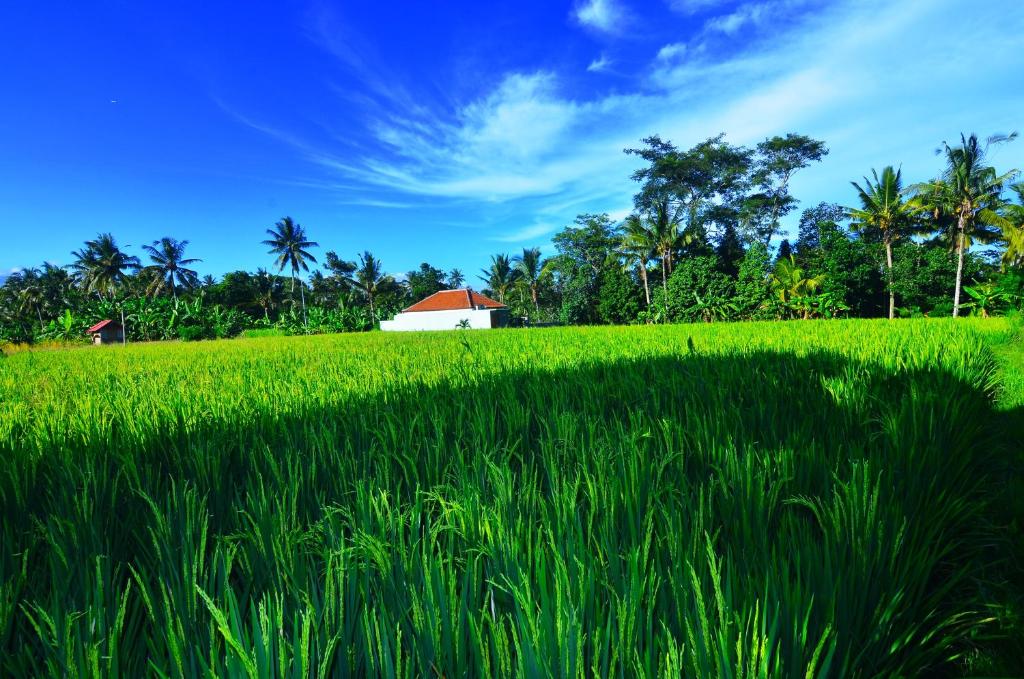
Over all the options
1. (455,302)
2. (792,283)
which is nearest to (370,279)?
(455,302)

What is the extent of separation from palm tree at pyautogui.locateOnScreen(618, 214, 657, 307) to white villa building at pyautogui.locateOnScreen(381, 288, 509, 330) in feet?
33.9

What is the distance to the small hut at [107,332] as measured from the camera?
26.6 m

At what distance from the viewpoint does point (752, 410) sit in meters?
2.14

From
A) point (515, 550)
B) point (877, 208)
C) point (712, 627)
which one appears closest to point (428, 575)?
point (515, 550)

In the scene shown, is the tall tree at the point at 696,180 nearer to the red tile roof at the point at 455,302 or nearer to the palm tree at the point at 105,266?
the red tile roof at the point at 455,302

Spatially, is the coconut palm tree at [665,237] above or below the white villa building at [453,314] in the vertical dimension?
above

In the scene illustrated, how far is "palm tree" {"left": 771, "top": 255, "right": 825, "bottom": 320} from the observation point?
19172mm

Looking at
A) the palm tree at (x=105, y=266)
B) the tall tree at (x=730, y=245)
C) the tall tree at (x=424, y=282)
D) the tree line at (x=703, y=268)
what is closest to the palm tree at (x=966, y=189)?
the tree line at (x=703, y=268)

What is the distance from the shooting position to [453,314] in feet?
104

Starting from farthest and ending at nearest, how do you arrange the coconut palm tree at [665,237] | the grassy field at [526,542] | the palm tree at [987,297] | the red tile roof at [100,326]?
the red tile roof at [100,326], the coconut palm tree at [665,237], the palm tree at [987,297], the grassy field at [526,542]

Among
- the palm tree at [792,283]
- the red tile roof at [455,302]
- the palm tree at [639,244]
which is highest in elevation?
the palm tree at [639,244]

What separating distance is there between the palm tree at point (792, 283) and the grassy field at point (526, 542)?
749 inches

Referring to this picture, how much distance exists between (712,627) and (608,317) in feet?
84.3

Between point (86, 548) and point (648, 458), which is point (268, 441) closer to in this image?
point (86, 548)
